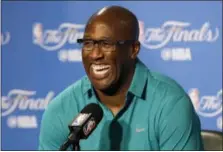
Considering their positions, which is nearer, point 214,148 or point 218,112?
point 214,148

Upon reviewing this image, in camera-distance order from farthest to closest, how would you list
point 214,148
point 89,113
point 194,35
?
point 194,35, point 214,148, point 89,113

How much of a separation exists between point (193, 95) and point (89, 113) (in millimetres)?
1959

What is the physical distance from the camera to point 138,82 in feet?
5.37

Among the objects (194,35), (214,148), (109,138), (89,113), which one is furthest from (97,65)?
(194,35)

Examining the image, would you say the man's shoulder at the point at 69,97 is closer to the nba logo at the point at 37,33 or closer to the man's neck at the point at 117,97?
the man's neck at the point at 117,97

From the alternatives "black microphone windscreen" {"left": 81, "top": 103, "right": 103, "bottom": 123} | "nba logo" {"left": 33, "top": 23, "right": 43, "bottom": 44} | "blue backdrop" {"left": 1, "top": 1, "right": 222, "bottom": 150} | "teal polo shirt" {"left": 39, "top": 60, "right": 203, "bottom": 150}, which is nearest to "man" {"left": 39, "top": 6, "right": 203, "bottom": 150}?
"teal polo shirt" {"left": 39, "top": 60, "right": 203, "bottom": 150}

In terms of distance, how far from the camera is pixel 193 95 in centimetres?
308

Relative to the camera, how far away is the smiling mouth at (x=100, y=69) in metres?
1.53

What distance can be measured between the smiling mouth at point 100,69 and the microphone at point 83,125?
0.31 m

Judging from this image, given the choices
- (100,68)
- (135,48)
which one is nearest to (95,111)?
(100,68)

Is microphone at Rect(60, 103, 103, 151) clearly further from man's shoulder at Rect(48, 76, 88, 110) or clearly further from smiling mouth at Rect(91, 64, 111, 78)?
man's shoulder at Rect(48, 76, 88, 110)

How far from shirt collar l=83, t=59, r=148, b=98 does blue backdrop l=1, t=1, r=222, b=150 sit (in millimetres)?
1377

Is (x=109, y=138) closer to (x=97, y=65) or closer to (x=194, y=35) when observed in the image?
(x=97, y=65)

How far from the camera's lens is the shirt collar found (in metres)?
1.61
